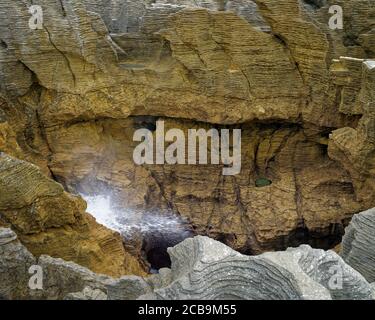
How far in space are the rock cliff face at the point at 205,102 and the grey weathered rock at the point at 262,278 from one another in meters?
5.70

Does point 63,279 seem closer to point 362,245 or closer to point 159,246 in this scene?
point 362,245

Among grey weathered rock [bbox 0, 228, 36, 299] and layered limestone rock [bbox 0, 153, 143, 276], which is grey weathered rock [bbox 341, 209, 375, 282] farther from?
grey weathered rock [bbox 0, 228, 36, 299]

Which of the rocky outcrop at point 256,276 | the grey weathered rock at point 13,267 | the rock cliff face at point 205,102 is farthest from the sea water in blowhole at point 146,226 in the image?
the rocky outcrop at point 256,276

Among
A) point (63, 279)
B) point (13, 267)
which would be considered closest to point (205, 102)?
point (63, 279)

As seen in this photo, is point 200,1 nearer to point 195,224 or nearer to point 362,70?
point 362,70

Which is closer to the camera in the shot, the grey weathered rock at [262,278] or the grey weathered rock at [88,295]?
the grey weathered rock at [262,278]

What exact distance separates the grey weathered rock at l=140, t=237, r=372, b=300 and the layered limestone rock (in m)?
4.20

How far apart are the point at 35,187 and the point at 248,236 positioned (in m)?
5.71

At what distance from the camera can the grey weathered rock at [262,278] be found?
6.41 m

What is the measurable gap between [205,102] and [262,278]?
8.09 metres

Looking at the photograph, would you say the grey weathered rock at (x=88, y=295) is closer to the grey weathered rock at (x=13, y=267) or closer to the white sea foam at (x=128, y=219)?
the grey weathered rock at (x=13, y=267)

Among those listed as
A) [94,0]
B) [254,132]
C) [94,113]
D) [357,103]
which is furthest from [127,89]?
[357,103]

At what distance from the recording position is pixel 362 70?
448 inches
